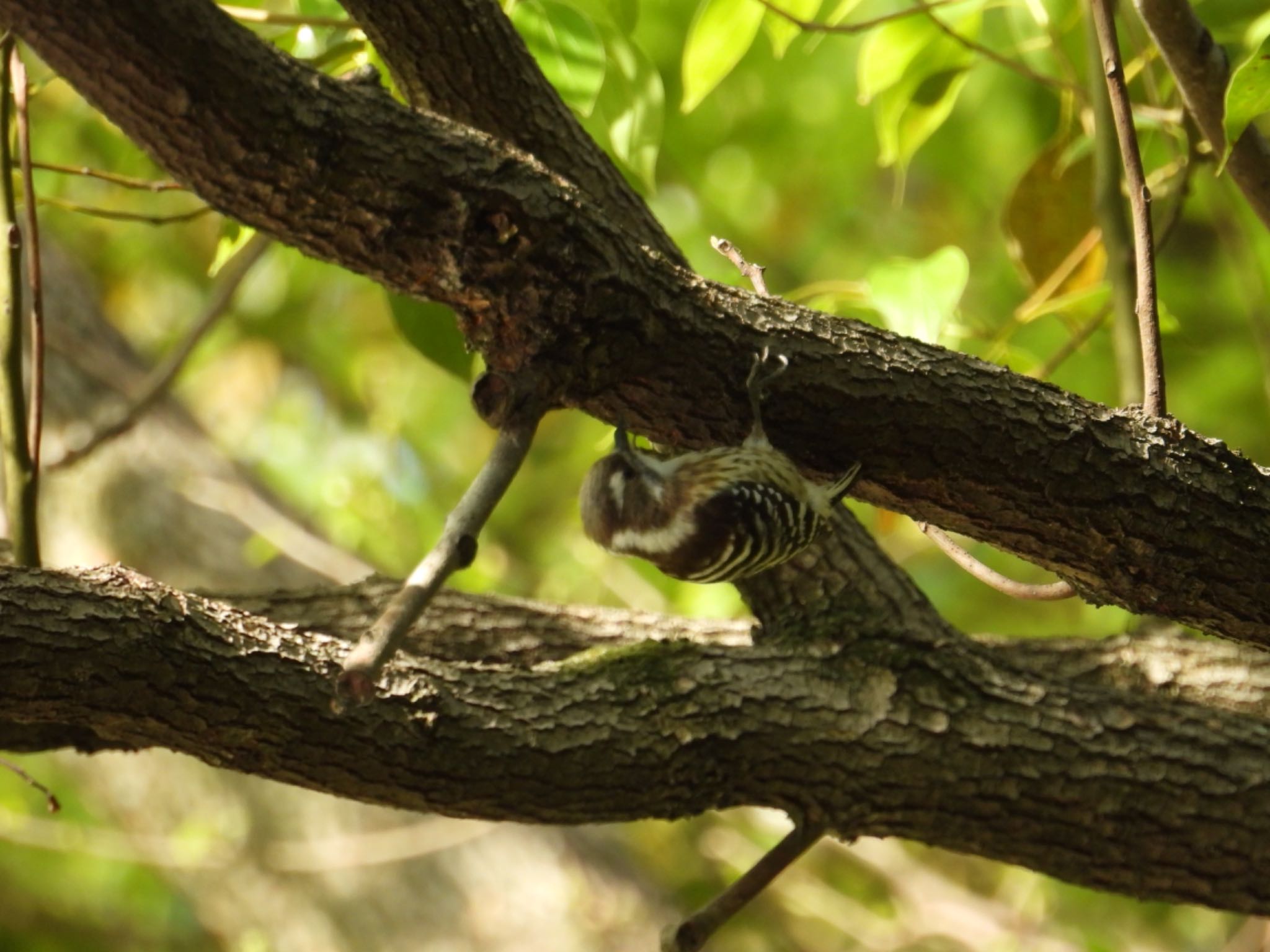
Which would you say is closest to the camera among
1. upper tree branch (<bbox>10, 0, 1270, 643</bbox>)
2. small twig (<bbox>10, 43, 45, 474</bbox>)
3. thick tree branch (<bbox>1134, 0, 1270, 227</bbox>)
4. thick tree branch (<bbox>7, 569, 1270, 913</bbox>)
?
upper tree branch (<bbox>10, 0, 1270, 643</bbox>)

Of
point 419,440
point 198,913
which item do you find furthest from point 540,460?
point 198,913

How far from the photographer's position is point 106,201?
5.59 metres

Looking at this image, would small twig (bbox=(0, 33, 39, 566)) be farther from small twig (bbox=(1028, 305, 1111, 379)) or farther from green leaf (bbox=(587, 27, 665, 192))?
small twig (bbox=(1028, 305, 1111, 379))

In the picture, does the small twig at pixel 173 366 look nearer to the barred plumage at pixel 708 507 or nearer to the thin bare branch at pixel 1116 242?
the barred plumage at pixel 708 507

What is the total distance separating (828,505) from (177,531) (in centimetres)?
328

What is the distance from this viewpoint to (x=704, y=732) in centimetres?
221

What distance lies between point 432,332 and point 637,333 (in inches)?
34.9

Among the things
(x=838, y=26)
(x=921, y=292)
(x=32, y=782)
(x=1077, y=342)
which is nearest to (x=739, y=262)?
(x=921, y=292)

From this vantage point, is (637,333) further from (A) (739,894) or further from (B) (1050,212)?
(B) (1050,212)

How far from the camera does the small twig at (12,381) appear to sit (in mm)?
1960

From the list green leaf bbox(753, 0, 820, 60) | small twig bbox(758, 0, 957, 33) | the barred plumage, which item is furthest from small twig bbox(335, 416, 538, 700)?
green leaf bbox(753, 0, 820, 60)

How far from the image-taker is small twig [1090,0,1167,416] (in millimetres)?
1835

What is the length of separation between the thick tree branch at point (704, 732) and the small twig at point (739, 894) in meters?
0.06

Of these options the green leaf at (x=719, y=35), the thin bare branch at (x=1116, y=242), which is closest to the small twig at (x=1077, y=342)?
the thin bare branch at (x=1116, y=242)
